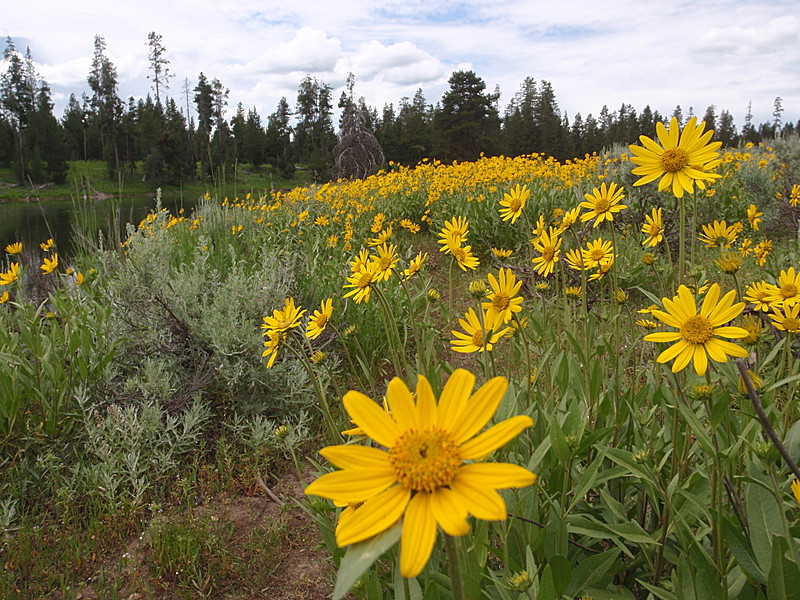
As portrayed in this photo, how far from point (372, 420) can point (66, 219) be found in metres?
24.3

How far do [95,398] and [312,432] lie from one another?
1009 mm

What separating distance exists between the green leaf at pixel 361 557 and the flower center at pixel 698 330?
2.62ft

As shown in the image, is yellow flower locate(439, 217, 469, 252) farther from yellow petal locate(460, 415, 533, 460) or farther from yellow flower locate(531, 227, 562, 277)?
yellow petal locate(460, 415, 533, 460)

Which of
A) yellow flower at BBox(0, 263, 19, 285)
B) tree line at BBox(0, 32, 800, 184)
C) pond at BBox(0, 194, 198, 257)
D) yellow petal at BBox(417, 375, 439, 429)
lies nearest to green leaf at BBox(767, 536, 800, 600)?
yellow petal at BBox(417, 375, 439, 429)

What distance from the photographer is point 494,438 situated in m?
0.60

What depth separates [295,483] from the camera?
235cm

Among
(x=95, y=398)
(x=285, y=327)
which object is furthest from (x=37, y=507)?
(x=285, y=327)

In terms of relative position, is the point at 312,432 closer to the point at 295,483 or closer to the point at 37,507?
the point at 295,483

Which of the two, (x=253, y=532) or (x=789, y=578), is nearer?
(x=789, y=578)

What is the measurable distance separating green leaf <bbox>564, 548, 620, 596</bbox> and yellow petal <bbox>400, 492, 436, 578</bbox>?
26.4 inches

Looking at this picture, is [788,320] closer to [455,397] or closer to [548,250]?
[548,250]

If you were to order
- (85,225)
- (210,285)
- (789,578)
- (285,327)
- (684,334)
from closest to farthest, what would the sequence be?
(789,578) < (684,334) < (285,327) < (210,285) < (85,225)

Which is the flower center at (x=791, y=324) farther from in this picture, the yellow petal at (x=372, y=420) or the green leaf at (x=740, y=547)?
the yellow petal at (x=372, y=420)

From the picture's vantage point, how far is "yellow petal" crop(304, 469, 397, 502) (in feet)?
2.00
